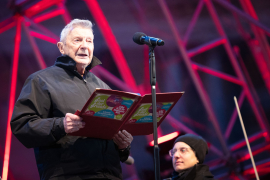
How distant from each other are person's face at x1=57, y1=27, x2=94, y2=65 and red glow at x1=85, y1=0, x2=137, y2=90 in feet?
5.23

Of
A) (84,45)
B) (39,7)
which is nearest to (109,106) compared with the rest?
(84,45)

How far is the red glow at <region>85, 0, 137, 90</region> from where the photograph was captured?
3.42 m

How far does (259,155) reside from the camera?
3.61m

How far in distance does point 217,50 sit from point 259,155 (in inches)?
56.4

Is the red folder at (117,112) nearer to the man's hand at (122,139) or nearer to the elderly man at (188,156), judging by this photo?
the man's hand at (122,139)

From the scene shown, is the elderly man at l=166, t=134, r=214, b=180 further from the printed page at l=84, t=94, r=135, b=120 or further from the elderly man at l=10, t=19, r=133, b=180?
the printed page at l=84, t=94, r=135, b=120

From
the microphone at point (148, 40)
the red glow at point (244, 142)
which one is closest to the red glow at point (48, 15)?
the microphone at point (148, 40)

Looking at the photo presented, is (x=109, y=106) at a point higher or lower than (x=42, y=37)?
lower

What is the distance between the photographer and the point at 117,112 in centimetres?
137

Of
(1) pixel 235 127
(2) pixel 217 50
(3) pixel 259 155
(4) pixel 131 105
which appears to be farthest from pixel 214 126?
(4) pixel 131 105

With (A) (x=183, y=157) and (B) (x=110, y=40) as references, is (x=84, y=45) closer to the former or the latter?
(A) (x=183, y=157)

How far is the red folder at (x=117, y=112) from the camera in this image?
4.23ft

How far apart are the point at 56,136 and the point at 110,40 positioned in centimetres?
221

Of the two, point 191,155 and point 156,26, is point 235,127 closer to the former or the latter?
point 191,155
